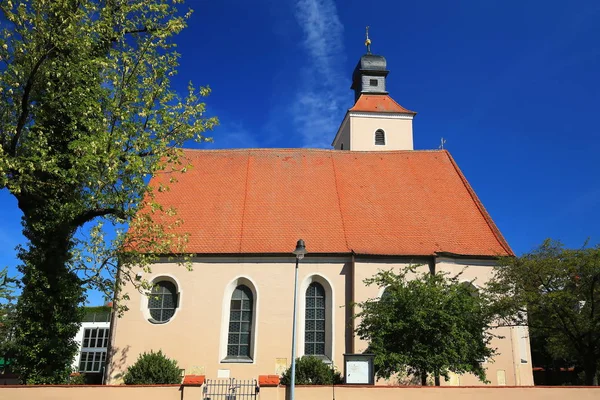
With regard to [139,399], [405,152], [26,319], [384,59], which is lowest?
[139,399]

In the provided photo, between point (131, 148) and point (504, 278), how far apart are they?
41.1 feet

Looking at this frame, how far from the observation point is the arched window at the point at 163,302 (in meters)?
17.8

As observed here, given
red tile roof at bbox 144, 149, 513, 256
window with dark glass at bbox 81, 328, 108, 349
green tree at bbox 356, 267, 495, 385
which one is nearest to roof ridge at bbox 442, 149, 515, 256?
red tile roof at bbox 144, 149, 513, 256

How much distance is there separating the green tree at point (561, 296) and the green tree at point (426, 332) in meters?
1.68

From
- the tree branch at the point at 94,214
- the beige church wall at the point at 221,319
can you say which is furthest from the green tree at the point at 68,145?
the beige church wall at the point at 221,319

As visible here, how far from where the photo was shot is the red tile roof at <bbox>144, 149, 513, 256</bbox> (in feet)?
60.6

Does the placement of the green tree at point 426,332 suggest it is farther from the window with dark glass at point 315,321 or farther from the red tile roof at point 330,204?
the red tile roof at point 330,204

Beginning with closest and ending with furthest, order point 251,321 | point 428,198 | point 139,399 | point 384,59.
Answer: point 139,399, point 251,321, point 428,198, point 384,59

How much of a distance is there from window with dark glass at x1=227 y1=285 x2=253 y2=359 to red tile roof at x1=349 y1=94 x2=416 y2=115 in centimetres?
1565

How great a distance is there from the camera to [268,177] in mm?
21500

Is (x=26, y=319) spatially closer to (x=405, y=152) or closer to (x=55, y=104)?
(x=55, y=104)

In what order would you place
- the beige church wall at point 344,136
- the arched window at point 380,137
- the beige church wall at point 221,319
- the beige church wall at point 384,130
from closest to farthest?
the beige church wall at point 221,319 → the beige church wall at point 384,130 → the arched window at point 380,137 → the beige church wall at point 344,136

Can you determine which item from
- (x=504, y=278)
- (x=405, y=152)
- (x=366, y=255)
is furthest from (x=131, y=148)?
(x=405, y=152)

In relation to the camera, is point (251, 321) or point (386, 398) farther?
point (251, 321)
